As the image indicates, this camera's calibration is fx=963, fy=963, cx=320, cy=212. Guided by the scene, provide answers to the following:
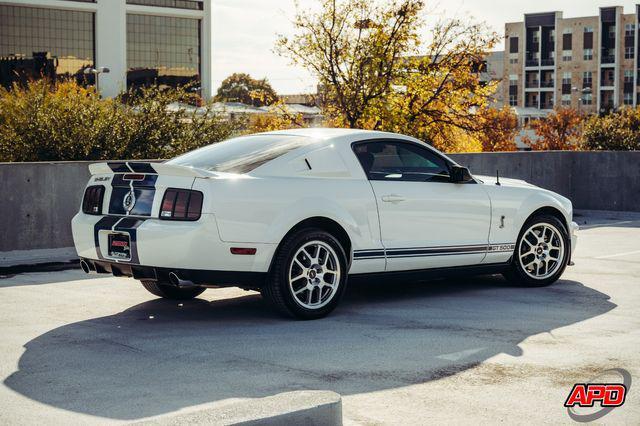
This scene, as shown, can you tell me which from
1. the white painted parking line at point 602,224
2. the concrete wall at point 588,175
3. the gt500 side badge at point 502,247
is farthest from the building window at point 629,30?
the gt500 side badge at point 502,247

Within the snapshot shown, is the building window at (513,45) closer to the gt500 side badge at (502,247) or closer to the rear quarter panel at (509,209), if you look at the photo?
the rear quarter panel at (509,209)

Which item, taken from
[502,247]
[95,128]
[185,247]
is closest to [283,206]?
[185,247]

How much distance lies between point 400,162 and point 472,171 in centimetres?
1007

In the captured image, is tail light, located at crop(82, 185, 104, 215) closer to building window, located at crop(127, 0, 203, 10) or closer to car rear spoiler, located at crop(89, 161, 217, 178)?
car rear spoiler, located at crop(89, 161, 217, 178)

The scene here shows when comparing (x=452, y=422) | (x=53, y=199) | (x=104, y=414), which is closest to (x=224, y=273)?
(x=104, y=414)

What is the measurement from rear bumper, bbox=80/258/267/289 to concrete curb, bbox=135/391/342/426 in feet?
8.81

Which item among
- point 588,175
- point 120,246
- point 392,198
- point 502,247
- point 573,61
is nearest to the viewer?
point 120,246

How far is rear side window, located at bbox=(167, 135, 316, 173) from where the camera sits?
801 cm

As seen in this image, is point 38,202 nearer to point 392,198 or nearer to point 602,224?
point 392,198

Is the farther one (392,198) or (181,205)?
(392,198)

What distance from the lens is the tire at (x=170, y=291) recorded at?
9102 mm

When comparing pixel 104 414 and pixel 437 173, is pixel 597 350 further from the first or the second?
pixel 104 414
